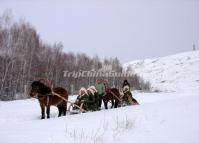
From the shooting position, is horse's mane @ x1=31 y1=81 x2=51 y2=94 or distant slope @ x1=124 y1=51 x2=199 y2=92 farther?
distant slope @ x1=124 y1=51 x2=199 y2=92

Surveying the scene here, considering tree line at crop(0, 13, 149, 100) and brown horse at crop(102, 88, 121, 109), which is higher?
tree line at crop(0, 13, 149, 100)

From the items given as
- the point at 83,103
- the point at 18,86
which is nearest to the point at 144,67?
the point at 18,86

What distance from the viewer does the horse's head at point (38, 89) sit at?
37.7 ft

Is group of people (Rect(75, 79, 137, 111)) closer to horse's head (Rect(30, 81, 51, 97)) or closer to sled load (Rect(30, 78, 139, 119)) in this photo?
sled load (Rect(30, 78, 139, 119))

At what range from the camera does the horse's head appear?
1149 centimetres

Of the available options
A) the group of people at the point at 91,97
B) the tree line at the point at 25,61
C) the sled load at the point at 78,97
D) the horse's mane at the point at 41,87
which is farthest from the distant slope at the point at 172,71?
the horse's mane at the point at 41,87

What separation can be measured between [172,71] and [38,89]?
94.7 meters

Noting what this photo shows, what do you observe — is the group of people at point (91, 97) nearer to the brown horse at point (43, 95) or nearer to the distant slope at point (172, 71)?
the brown horse at point (43, 95)

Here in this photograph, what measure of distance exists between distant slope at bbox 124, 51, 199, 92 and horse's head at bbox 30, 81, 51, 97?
69.3 meters

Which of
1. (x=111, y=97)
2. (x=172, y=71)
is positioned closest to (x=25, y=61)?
(x=111, y=97)

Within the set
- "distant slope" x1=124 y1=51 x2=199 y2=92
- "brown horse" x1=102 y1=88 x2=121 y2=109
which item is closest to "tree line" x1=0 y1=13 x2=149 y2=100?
"brown horse" x1=102 y1=88 x2=121 y2=109

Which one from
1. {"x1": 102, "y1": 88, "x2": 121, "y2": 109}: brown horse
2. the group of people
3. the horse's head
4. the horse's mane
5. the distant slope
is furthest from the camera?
the distant slope

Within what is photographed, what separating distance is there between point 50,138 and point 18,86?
101 ft

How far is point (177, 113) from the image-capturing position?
7.89 meters
